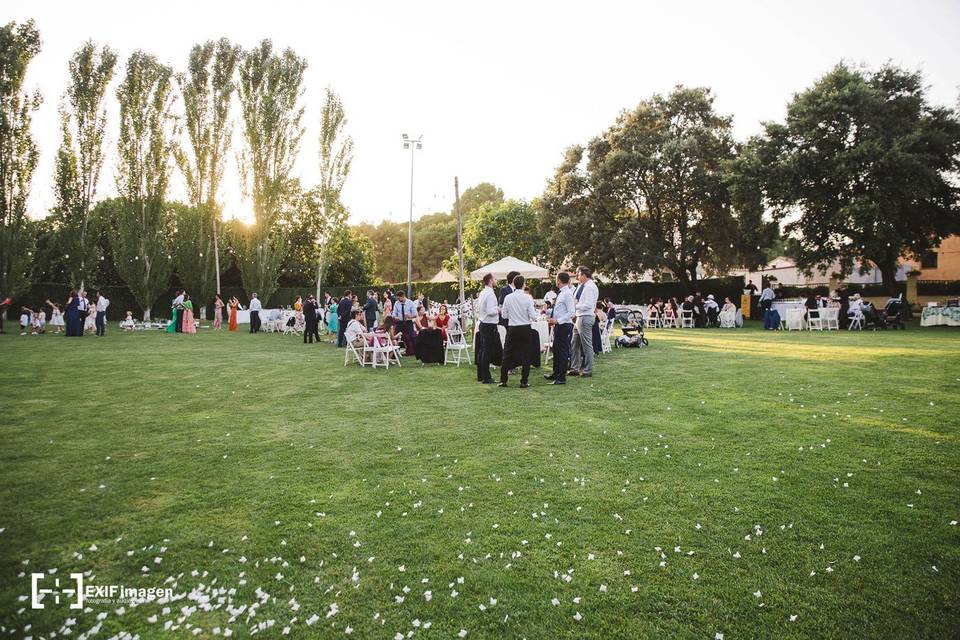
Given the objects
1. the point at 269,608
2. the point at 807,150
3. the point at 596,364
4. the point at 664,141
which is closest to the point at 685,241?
the point at 664,141

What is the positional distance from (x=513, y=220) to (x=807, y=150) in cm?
2302

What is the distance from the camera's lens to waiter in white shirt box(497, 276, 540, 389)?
8.49 m

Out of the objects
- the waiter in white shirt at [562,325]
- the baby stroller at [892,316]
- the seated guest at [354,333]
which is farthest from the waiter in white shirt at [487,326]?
the baby stroller at [892,316]

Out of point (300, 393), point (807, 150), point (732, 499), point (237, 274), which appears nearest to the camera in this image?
point (732, 499)

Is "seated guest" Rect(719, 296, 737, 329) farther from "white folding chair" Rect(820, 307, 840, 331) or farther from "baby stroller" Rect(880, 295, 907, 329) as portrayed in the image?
"baby stroller" Rect(880, 295, 907, 329)

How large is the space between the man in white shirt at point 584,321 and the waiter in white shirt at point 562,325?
1.20ft

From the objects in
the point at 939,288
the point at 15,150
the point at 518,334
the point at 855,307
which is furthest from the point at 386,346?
the point at 939,288

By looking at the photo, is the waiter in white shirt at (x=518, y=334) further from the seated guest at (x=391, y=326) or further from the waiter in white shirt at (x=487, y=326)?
the seated guest at (x=391, y=326)

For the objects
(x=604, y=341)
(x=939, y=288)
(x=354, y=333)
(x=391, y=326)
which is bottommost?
(x=604, y=341)

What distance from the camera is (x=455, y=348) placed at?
41.5ft

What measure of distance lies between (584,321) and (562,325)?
2.12 ft

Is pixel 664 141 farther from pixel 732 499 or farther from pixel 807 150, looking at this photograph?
pixel 732 499

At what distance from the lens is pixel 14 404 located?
7125 mm

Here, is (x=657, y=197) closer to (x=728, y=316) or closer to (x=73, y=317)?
(x=728, y=316)
